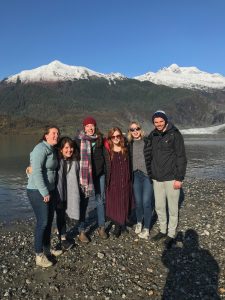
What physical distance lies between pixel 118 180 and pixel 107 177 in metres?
0.33

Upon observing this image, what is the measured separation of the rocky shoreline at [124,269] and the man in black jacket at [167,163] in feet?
3.11

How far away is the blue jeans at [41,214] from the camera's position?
8.50 m

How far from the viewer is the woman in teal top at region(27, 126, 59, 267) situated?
820 centimetres

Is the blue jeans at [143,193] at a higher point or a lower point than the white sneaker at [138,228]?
higher

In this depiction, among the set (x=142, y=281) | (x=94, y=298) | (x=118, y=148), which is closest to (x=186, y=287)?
(x=142, y=281)

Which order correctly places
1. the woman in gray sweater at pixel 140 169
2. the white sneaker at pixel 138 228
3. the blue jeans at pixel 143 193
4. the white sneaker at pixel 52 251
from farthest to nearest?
the white sneaker at pixel 138 228
the blue jeans at pixel 143 193
the woman in gray sweater at pixel 140 169
the white sneaker at pixel 52 251

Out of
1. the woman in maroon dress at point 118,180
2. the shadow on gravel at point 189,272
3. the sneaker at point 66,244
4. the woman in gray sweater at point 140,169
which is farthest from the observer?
the woman in gray sweater at point 140,169

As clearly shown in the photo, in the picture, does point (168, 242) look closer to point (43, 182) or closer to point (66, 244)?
point (66, 244)

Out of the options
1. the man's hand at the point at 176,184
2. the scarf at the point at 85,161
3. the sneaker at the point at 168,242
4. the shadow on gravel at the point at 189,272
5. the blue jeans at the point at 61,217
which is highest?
the scarf at the point at 85,161

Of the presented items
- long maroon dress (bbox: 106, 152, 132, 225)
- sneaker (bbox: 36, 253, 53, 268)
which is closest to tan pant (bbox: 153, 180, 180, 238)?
long maroon dress (bbox: 106, 152, 132, 225)

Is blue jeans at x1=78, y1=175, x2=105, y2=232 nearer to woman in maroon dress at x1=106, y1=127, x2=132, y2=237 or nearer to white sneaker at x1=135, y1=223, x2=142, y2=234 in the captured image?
woman in maroon dress at x1=106, y1=127, x2=132, y2=237

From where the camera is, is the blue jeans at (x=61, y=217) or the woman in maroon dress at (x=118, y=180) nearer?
the blue jeans at (x=61, y=217)

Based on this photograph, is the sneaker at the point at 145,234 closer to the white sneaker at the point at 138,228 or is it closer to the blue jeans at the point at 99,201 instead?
the white sneaker at the point at 138,228

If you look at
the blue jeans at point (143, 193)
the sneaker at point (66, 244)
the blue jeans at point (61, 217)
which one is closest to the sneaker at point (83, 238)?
the sneaker at point (66, 244)
